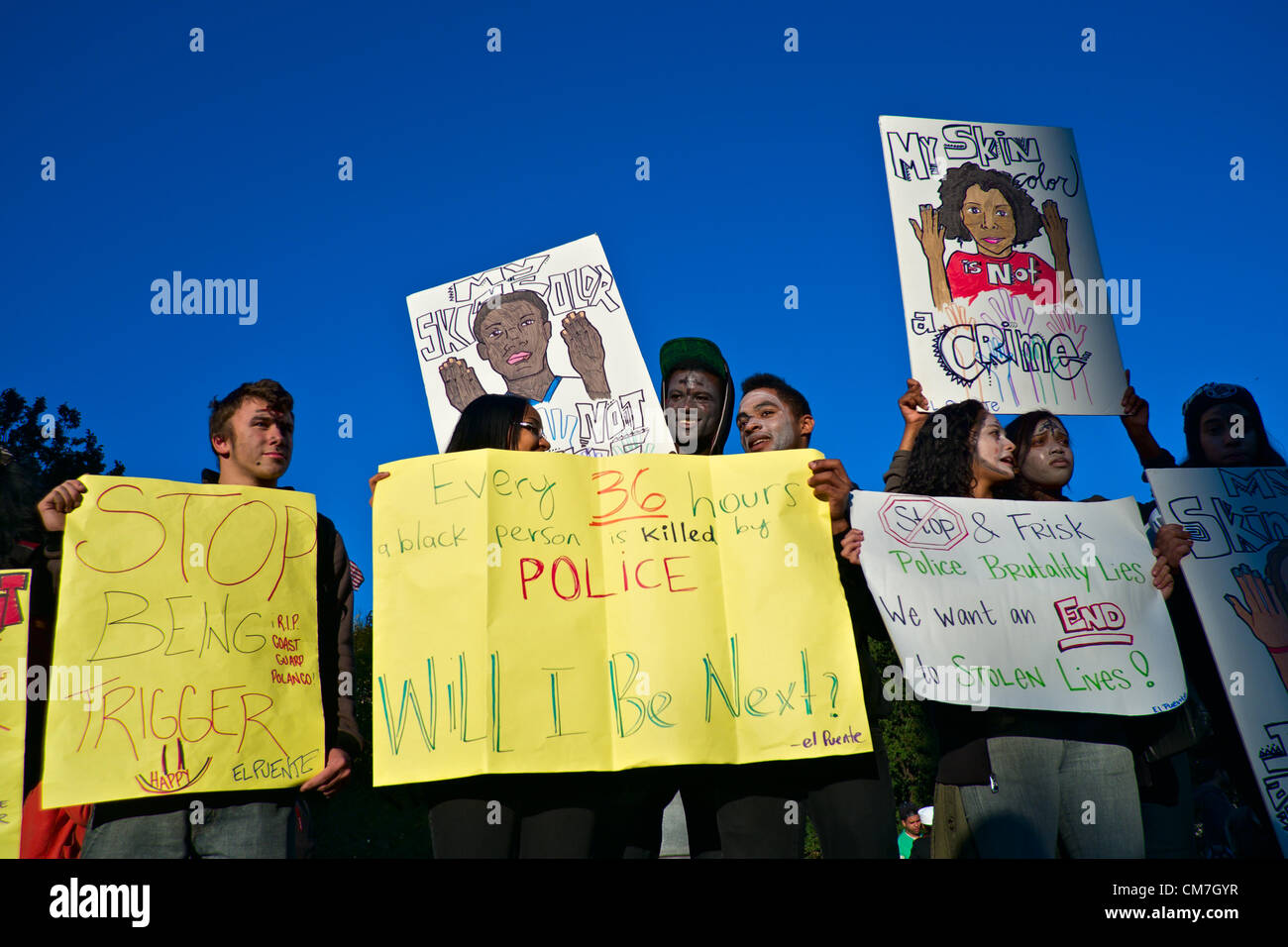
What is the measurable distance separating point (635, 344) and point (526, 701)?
111 inches

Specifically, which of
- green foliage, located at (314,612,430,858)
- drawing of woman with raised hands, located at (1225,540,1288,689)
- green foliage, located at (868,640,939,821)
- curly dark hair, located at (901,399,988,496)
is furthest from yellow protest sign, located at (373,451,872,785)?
green foliage, located at (314,612,430,858)

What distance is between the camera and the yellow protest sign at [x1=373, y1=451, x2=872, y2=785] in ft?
12.3

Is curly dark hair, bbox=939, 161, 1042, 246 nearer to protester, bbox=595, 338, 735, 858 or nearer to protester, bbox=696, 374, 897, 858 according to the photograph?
protester, bbox=696, 374, 897, 858

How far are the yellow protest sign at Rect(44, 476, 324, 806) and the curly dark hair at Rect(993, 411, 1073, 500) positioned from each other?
2951mm

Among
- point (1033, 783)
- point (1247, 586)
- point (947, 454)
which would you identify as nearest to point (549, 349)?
point (947, 454)

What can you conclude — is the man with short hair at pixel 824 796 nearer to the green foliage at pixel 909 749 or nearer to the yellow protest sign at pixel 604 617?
the yellow protest sign at pixel 604 617

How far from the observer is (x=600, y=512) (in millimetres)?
4117

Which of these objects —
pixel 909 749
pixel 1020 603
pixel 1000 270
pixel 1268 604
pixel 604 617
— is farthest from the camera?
pixel 909 749

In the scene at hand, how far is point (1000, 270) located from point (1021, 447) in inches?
44.8

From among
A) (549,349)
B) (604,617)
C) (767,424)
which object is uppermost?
(549,349)

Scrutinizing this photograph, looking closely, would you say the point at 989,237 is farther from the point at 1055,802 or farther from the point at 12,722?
the point at 12,722

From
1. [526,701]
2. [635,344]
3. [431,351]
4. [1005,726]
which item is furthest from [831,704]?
[431,351]

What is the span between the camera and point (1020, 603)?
14.1ft
